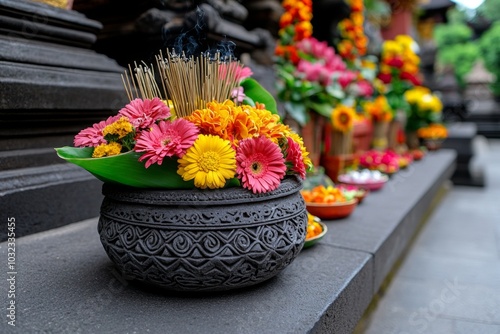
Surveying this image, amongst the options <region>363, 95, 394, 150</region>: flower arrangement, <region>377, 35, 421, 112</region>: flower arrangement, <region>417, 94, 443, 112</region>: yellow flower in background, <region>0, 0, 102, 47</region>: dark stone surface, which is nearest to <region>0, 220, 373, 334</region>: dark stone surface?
<region>0, 0, 102, 47</region>: dark stone surface

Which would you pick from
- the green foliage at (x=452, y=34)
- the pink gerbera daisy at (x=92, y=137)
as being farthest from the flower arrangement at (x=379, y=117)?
the green foliage at (x=452, y=34)

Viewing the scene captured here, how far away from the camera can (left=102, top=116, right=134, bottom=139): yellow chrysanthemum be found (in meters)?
1.37

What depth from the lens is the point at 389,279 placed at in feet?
9.61

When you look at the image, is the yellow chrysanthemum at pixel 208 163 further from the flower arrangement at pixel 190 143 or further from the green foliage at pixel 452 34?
the green foliage at pixel 452 34

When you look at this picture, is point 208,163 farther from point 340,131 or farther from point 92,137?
point 340,131

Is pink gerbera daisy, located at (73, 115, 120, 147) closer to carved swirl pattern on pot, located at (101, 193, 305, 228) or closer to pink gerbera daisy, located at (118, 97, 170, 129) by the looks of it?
pink gerbera daisy, located at (118, 97, 170, 129)

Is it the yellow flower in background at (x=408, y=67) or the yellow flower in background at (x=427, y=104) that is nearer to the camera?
the yellow flower in background at (x=408, y=67)

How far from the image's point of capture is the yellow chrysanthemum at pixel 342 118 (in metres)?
3.49

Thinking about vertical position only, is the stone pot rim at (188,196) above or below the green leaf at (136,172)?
below

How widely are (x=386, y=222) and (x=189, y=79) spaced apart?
4.99 ft

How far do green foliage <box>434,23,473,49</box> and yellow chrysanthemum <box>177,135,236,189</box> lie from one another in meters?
29.3

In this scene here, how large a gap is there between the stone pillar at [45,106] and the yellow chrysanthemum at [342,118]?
1.71 metres

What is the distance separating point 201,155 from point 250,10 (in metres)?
3.12

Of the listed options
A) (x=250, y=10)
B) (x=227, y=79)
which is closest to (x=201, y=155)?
(x=227, y=79)
